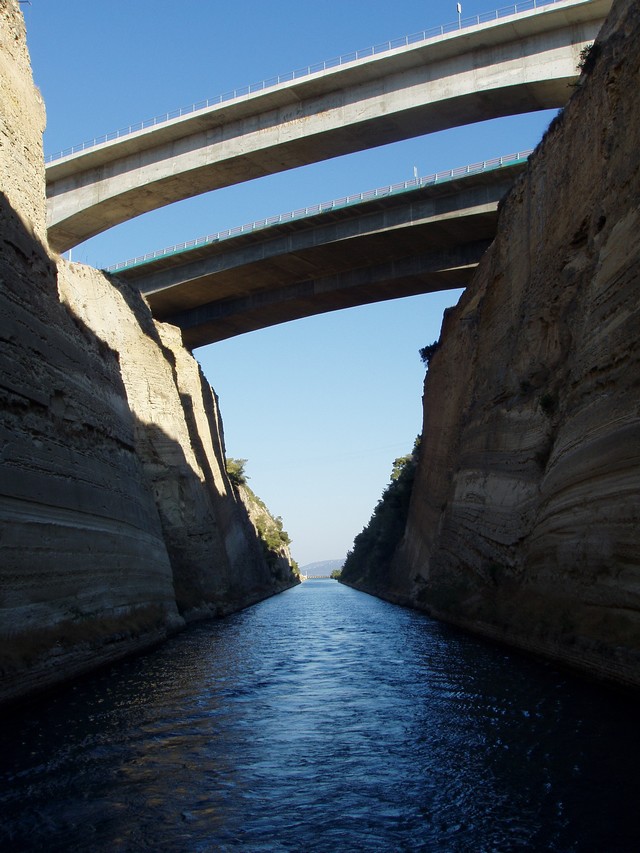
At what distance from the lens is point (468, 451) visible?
76.6 ft

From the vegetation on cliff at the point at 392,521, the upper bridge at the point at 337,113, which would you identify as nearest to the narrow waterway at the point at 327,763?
the upper bridge at the point at 337,113

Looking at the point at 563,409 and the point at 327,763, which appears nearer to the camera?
the point at 327,763

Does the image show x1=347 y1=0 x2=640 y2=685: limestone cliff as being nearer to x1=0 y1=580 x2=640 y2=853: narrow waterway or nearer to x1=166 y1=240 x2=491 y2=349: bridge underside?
x1=0 y1=580 x2=640 y2=853: narrow waterway

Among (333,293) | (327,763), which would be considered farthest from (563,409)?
(333,293)

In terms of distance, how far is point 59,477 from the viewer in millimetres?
13578

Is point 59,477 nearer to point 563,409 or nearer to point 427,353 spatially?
point 563,409

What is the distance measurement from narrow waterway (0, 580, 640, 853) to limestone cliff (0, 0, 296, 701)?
1.15 metres

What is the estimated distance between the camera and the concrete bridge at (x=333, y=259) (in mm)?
31578

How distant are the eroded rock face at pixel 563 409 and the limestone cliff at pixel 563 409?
4 centimetres

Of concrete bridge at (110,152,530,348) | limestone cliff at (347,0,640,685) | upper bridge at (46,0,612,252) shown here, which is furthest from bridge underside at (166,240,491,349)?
limestone cliff at (347,0,640,685)

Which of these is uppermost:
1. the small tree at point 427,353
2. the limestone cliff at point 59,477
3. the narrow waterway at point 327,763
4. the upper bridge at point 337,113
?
the upper bridge at point 337,113

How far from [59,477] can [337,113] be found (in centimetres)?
2088

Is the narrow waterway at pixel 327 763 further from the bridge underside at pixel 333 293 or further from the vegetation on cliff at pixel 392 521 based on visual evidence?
the vegetation on cliff at pixel 392 521

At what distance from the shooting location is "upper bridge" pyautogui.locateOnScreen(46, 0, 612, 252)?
26.7m
